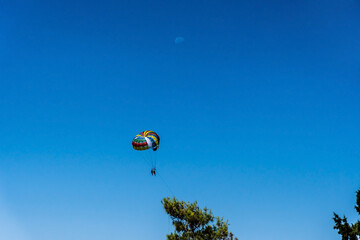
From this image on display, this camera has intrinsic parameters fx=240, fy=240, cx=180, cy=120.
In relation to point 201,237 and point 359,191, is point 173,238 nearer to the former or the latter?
point 201,237

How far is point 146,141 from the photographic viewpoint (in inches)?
1347

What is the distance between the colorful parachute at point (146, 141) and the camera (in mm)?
34250

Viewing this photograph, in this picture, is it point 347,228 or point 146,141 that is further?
point 146,141

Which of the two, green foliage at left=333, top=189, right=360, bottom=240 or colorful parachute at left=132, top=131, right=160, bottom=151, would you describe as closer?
green foliage at left=333, top=189, right=360, bottom=240

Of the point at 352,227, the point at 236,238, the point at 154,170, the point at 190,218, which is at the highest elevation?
the point at 154,170

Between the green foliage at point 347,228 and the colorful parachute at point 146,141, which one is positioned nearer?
the green foliage at point 347,228

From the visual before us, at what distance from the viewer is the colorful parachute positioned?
112 ft

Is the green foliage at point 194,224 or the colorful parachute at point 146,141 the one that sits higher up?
the colorful parachute at point 146,141

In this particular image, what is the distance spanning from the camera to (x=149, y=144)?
113ft

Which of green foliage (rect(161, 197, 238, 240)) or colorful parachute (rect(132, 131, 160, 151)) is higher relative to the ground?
colorful parachute (rect(132, 131, 160, 151))

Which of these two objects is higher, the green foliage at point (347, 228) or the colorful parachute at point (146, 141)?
the colorful parachute at point (146, 141)

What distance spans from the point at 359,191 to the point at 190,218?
16001 millimetres

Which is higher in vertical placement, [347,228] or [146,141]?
[146,141]

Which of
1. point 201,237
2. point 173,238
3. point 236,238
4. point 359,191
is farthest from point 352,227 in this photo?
point 173,238
